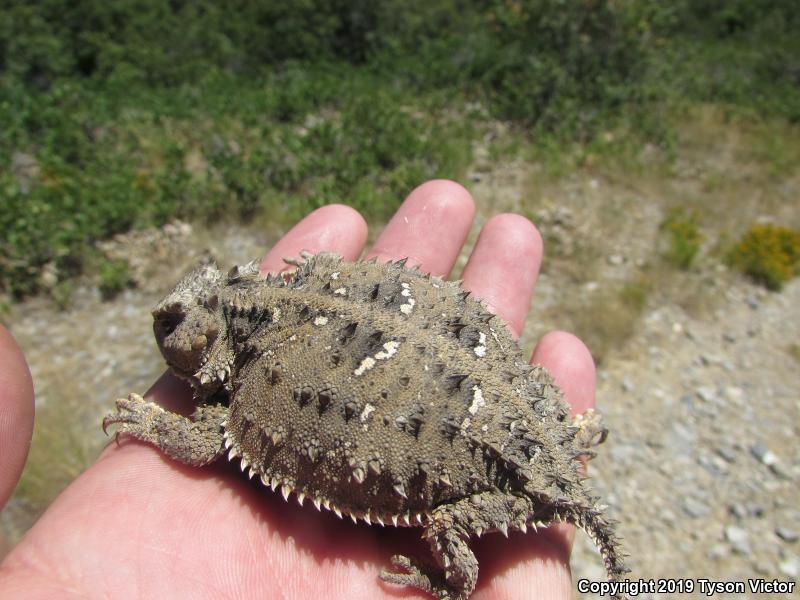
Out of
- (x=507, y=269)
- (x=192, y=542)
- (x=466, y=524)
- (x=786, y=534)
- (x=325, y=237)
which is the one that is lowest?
(x=786, y=534)

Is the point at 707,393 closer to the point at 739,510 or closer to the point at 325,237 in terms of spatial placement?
the point at 739,510

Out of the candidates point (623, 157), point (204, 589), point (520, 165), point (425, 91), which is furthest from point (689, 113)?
point (204, 589)

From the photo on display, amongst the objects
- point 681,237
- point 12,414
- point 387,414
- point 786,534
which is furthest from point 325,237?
point 681,237

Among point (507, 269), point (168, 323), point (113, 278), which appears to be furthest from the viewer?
point (113, 278)

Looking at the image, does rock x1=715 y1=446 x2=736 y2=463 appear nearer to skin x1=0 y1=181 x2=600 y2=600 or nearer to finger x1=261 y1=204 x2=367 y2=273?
skin x1=0 y1=181 x2=600 y2=600

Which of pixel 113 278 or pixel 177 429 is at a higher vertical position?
pixel 177 429

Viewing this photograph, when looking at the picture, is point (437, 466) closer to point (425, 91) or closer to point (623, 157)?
point (623, 157)

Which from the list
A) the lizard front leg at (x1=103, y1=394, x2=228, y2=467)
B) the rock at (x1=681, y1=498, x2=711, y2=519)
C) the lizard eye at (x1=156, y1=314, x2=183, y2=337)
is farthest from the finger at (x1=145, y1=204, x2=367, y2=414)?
the rock at (x1=681, y1=498, x2=711, y2=519)
